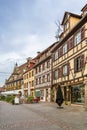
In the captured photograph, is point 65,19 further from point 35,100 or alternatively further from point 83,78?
point 35,100

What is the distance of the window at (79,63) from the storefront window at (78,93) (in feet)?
6.28

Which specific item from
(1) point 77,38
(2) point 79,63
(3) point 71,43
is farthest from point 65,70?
(1) point 77,38

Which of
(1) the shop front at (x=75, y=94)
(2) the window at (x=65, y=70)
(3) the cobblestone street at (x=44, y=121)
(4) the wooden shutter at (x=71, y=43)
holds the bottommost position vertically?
(3) the cobblestone street at (x=44, y=121)

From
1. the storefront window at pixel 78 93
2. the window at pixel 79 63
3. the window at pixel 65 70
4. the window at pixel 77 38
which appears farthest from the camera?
the window at pixel 65 70

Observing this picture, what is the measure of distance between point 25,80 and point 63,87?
3161cm

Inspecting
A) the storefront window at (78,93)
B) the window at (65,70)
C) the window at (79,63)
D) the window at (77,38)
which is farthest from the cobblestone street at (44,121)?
the window at (65,70)

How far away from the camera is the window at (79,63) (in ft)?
84.5

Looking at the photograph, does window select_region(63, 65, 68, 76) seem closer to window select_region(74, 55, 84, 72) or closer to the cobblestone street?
window select_region(74, 55, 84, 72)

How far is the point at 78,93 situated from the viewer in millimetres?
27797

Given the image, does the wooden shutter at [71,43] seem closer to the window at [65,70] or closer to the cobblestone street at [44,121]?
the window at [65,70]

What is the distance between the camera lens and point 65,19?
110ft

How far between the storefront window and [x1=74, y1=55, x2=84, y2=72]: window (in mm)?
1914

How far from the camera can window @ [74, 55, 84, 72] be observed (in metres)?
25.8

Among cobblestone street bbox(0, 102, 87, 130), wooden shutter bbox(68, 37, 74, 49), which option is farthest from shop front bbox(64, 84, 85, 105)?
cobblestone street bbox(0, 102, 87, 130)
